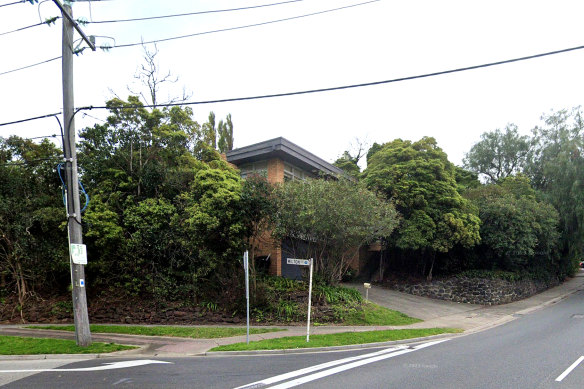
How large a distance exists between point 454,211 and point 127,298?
16.3 meters

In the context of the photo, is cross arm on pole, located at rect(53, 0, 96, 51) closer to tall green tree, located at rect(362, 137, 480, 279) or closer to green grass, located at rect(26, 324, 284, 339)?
green grass, located at rect(26, 324, 284, 339)

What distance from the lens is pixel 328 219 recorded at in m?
13.9

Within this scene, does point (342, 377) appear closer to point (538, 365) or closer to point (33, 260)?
point (538, 365)

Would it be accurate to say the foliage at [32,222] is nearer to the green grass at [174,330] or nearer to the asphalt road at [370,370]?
the green grass at [174,330]

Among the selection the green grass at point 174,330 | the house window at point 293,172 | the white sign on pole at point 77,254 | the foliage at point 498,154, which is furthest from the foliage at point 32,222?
the foliage at point 498,154

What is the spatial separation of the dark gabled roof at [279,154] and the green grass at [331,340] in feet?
26.8

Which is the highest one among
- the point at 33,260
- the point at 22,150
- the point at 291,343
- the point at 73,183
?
the point at 22,150

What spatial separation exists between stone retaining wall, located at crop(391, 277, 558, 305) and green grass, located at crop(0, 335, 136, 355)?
54.8 feet

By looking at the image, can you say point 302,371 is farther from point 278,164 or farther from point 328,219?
point 278,164

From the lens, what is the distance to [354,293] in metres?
15.8

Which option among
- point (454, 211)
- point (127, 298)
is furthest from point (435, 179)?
point (127, 298)

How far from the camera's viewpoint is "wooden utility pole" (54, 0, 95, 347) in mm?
10406

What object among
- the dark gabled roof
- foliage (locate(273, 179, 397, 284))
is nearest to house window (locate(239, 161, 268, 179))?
the dark gabled roof

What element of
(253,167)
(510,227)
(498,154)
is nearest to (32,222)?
(253,167)
